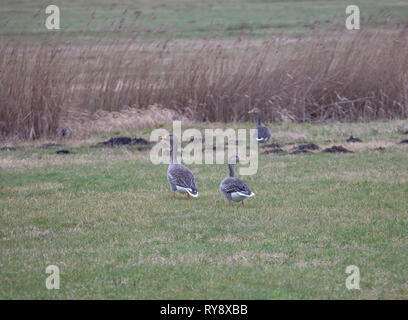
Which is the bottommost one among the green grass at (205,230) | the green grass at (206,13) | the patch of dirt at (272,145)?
the green grass at (205,230)

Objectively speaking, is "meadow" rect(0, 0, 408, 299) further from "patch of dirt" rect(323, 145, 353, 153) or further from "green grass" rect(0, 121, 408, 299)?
"patch of dirt" rect(323, 145, 353, 153)

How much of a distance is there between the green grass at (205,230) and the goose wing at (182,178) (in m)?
0.36

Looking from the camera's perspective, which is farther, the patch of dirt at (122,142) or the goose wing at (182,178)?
the patch of dirt at (122,142)

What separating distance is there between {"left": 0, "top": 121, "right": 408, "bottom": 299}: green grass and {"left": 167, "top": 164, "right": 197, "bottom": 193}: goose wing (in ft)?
1.19

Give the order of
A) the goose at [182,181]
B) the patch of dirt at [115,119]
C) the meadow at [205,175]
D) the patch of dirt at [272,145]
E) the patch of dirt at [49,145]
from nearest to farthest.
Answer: the meadow at [205,175], the goose at [182,181], the patch of dirt at [272,145], the patch of dirt at [49,145], the patch of dirt at [115,119]

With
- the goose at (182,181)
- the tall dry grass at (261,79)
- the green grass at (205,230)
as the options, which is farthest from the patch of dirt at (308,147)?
the goose at (182,181)

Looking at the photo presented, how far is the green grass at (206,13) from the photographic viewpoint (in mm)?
44844

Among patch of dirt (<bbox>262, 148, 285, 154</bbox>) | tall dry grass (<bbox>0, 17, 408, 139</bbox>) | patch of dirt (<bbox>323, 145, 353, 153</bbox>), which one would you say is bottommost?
patch of dirt (<bbox>323, 145, 353, 153</bbox>)

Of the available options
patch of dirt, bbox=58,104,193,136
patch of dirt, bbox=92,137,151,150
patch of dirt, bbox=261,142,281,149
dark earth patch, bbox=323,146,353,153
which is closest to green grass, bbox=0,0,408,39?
patch of dirt, bbox=58,104,193,136

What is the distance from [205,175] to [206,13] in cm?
4469

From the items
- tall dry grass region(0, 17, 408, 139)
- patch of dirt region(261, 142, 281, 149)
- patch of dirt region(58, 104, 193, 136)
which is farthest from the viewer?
tall dry grass region(0, 17, 408, 139)

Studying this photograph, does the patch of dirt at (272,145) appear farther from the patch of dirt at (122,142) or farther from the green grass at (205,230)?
the patch of dirt at (122,142)

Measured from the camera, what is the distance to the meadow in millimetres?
6871

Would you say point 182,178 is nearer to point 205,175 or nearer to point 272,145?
point 205,175
